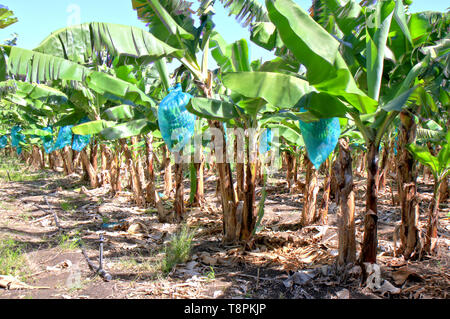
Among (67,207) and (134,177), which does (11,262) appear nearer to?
(134,177)

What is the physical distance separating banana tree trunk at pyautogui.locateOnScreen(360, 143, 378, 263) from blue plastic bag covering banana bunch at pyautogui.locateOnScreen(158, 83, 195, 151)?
2.03 m

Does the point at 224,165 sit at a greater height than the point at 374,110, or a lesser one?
lesser

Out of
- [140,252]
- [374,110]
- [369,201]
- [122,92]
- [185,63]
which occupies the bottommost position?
[140,252]

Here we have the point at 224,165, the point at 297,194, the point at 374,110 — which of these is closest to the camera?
the point at 374,110

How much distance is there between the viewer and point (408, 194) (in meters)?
3.35

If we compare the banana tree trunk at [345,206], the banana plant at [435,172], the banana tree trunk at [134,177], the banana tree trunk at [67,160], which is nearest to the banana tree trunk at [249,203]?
the banana tree trunk at [345,206]

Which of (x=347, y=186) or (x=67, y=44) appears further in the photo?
(x=347, y=186)

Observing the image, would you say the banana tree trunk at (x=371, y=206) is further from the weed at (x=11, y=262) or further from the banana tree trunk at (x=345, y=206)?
the weed at (x=11, y=262)

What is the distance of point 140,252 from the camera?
14.6 feet

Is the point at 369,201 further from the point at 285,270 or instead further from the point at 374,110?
the point at 285,270

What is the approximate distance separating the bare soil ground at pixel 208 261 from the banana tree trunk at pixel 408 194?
200 millimetres

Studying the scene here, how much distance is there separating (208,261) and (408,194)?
2.47 meters
